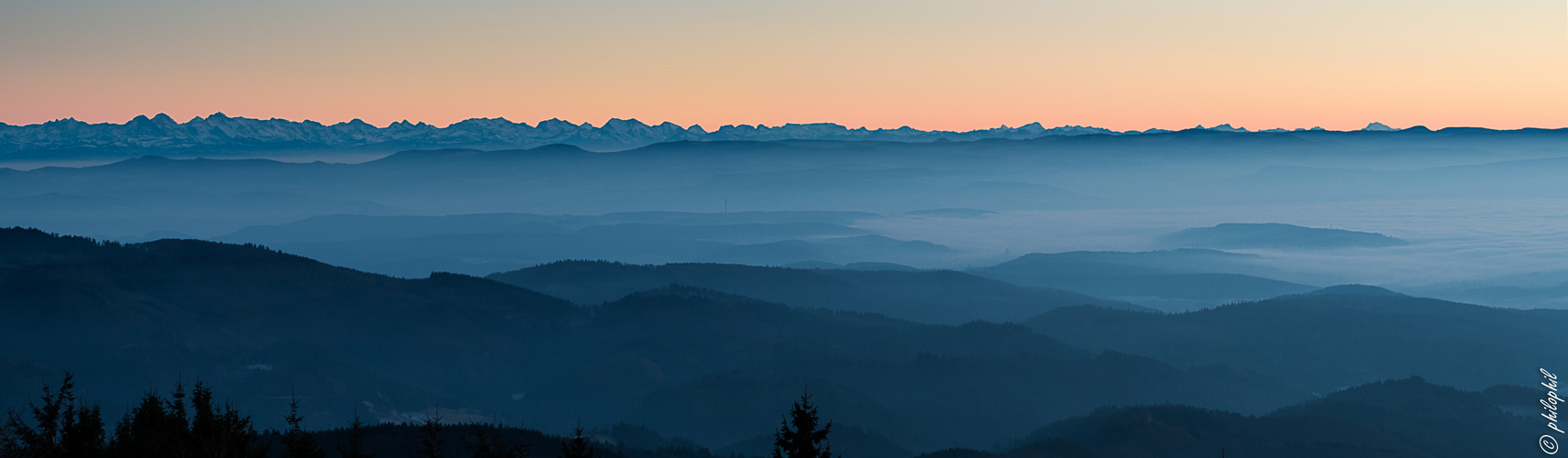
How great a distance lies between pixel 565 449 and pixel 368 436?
174755 mm

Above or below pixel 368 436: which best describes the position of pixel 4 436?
above

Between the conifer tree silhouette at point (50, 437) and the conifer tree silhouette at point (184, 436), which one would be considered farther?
the conifer tree silhouette at point (50, 437)

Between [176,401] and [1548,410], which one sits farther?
[1548,410]

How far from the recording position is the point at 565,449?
3781 cm

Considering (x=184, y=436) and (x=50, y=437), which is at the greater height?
(x=184, y=436)

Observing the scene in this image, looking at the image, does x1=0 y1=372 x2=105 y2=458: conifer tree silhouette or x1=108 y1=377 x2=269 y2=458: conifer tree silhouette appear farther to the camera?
x1=0 y1=372 x2=105 y2=458: conifer tree silhouette

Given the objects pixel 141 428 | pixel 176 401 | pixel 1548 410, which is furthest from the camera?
pixel 1548 410

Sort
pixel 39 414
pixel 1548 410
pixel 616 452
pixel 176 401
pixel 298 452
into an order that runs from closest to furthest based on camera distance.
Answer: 1. pixel 298 452
2. pixel 39 414
3. pixel 176 401
4. pixel 1548 410
5. pixel 616 452

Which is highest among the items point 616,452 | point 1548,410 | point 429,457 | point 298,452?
point 298,452

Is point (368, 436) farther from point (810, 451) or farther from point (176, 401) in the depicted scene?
point (810, 451)

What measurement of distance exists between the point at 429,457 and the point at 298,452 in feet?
34.2

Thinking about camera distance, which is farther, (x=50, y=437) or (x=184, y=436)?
(x=50, y=437)

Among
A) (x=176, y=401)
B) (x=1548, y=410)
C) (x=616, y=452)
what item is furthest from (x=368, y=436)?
(x=1548, y=410)

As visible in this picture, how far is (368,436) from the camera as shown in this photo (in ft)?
641
